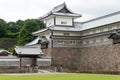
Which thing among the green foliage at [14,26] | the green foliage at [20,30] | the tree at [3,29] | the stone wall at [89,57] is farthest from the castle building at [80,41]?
the green foliage at [14,26]

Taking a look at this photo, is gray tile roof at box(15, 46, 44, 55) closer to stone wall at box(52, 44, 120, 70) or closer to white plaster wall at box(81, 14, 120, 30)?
stone wall at box(52, 44, 120, 70)

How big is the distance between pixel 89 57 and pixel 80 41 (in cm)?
442

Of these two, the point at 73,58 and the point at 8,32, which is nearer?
the point at 73,58

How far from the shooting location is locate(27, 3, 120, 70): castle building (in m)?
38.6

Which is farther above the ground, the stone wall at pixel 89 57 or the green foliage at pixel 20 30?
the green foliage at pixel 20 30

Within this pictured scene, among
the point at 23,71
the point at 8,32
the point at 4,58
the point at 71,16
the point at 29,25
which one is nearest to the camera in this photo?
the point at 23,71

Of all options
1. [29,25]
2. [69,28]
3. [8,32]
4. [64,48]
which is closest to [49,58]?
[64,48]

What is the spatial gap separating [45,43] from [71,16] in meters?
5.99

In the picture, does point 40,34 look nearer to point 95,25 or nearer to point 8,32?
point 95,25

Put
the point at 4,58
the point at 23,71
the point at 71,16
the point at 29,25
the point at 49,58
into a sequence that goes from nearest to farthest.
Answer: the point at 23,71, the point at 4,58, the point at 49,58, the point at 71,16, the point at 29,25

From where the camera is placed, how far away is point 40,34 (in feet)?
163

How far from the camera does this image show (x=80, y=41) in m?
46.6

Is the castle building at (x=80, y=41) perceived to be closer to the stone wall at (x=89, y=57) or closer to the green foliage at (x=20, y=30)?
the stone wall at (x=89, y=57)

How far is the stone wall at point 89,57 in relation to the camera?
124ft
